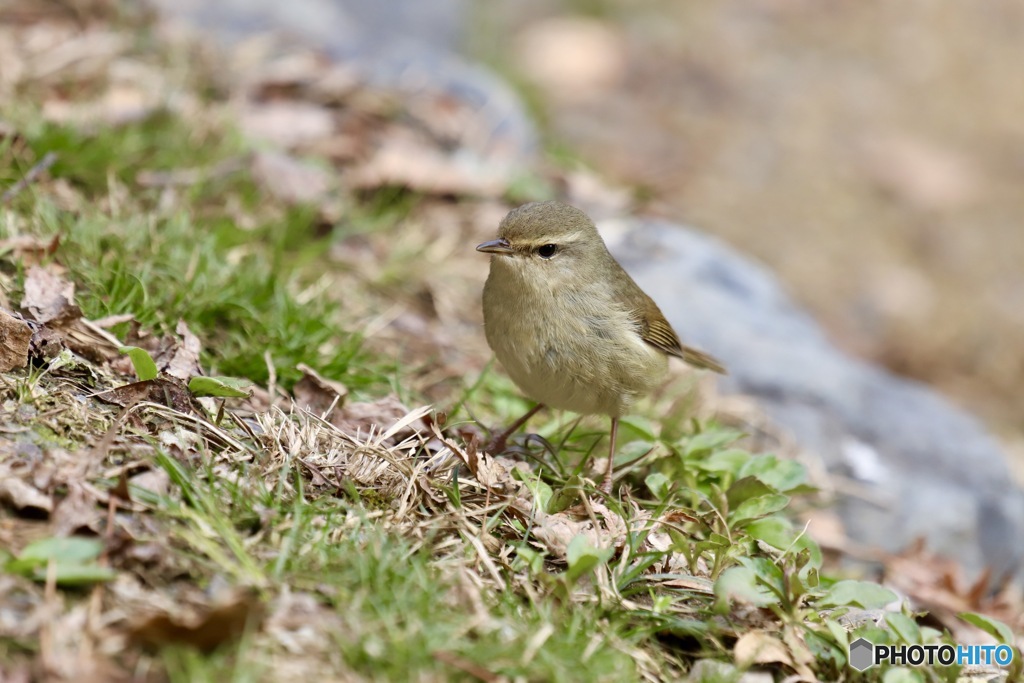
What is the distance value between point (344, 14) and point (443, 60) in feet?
4.53

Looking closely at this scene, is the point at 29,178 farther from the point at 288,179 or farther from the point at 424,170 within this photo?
the point at 424,170

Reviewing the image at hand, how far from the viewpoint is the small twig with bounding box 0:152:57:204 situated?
4836 mm

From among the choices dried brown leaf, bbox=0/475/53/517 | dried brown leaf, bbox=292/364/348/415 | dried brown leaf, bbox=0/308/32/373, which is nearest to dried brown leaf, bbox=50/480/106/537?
dried brown leaf, bbox=0/475/53/517

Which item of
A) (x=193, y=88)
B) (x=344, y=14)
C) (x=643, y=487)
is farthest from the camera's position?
(x=344, y=14)

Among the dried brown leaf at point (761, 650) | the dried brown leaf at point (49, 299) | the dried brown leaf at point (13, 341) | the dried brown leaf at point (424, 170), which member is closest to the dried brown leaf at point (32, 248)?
the dried brown leaf at point (49, 299)

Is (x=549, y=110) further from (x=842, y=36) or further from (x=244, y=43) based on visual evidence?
(x=842, y=36)

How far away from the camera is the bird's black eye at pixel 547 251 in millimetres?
4602

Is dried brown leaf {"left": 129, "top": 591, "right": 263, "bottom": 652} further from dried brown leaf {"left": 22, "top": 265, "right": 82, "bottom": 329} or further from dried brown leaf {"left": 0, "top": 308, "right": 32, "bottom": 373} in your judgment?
dried brown leaf {"left": 22, "top": 265, "right": 82, "bottom": 329}

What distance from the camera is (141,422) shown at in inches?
145

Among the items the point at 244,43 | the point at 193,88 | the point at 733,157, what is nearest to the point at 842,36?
the point at 733,157

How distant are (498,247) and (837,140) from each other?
7091 millimetres

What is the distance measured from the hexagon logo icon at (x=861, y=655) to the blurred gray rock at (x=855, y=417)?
251 cm

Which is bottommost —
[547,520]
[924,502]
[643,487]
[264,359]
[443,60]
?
[924,502]

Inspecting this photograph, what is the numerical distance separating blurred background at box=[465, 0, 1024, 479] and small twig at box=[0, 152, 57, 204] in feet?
14.0
